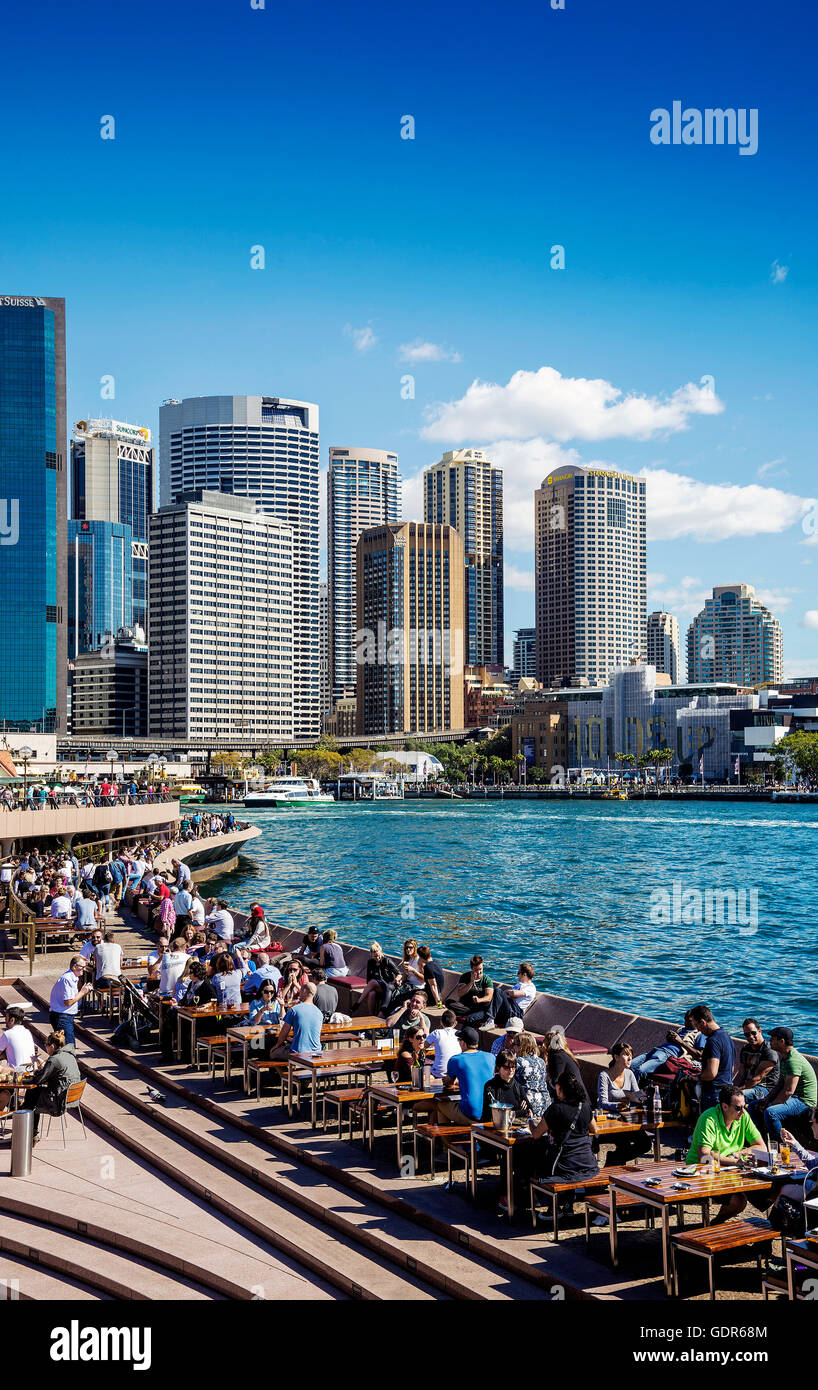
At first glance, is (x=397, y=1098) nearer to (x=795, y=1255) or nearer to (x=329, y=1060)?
(x=329, y=1060)

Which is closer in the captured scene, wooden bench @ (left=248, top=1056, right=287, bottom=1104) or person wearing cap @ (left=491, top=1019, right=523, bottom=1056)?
person wearing cap @ (left=491, top=1019, right=523, bottom=1056)

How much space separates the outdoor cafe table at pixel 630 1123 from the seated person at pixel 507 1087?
82 cm

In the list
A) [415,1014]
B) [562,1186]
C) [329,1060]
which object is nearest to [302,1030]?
[329,1060]

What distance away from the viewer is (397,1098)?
458 inches

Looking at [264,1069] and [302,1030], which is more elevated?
[302,1030]

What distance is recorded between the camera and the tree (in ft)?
595

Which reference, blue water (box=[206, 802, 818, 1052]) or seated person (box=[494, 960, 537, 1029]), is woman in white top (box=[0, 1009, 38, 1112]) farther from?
blue water (box=[206, 802, 818, 1052])

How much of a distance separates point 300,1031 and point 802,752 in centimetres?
17856

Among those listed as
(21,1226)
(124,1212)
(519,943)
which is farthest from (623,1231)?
(519,943)

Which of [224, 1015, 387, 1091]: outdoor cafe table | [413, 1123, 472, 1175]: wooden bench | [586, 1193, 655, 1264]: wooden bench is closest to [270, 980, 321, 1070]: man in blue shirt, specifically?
[224, 1015, 387, 1091]: outdoor cafe table

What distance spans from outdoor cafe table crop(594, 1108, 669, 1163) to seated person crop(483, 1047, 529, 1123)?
817 millimetres
